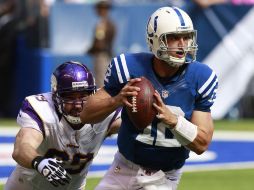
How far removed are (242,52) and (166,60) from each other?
384 inches

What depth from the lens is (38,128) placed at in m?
6.03

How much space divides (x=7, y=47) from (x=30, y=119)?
31.6ft

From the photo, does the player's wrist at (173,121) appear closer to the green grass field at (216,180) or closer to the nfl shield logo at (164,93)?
the nfl shield logo at (164,93)

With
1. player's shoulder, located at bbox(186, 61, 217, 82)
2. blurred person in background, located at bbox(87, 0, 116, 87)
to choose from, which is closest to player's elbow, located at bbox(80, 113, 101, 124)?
player's shoulder, located at bbox(186, 61, 217, 82)

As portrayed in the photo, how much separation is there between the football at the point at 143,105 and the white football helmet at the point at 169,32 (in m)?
0.27

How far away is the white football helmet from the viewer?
555 centimetres

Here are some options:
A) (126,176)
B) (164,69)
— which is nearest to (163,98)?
(164,69)

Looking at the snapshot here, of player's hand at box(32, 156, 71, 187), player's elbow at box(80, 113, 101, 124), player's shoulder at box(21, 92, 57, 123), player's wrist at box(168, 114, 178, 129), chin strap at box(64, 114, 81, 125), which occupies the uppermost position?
player's wrist at box(168, 114, 178, 129)

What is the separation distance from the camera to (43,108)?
6.15 m

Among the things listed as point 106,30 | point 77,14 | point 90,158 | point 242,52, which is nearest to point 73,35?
point 77,14

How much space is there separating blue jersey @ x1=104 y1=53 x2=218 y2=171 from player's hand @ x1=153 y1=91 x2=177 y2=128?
23cm

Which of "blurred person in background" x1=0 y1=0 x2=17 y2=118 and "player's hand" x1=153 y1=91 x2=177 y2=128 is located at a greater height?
"player's hand" x1=153 y1=91 x2=177 y2=128

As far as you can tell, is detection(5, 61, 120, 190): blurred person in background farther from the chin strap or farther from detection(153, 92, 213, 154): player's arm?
detection(153, 92, 213, 154): player's arm

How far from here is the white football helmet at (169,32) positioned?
18.2 feet
